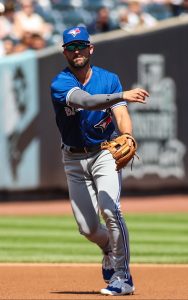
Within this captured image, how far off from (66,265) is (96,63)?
752 centimetres

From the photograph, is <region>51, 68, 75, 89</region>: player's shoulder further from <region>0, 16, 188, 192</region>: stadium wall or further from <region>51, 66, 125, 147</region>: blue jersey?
<region>0, 16, 188, 192</region>: stadium wall

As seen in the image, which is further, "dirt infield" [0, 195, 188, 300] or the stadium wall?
the stadium wall

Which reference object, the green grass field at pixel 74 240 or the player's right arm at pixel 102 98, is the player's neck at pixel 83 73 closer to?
the player's right arm at pixel 102 98

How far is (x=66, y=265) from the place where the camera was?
336 inches

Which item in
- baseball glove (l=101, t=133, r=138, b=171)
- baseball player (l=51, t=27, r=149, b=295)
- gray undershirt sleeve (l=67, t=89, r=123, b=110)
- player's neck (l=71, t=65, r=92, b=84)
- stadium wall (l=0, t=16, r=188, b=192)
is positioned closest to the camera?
gray undershirt sleeve (l=67, t=89, r=123, b=110)

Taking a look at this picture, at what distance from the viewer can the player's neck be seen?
6.38 m

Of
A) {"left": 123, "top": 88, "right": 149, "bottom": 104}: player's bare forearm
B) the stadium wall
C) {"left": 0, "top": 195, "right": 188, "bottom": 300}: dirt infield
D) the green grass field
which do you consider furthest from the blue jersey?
the stadium wall

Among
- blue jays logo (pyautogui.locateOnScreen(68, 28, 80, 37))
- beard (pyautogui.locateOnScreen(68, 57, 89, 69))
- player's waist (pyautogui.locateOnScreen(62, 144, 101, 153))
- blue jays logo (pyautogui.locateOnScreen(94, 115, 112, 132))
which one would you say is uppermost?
blue jays logo (pyautogui.locateOnScreen(68, 28, 80, 37))

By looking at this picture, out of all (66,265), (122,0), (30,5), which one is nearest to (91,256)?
(66,265)

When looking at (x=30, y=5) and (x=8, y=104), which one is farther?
(x=30, y=5)

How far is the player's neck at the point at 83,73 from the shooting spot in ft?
A: 20.9

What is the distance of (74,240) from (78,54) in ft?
16.3

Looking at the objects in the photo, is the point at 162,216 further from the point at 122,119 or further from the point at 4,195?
the point at 122,119

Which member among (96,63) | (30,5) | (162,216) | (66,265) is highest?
(30,5)
